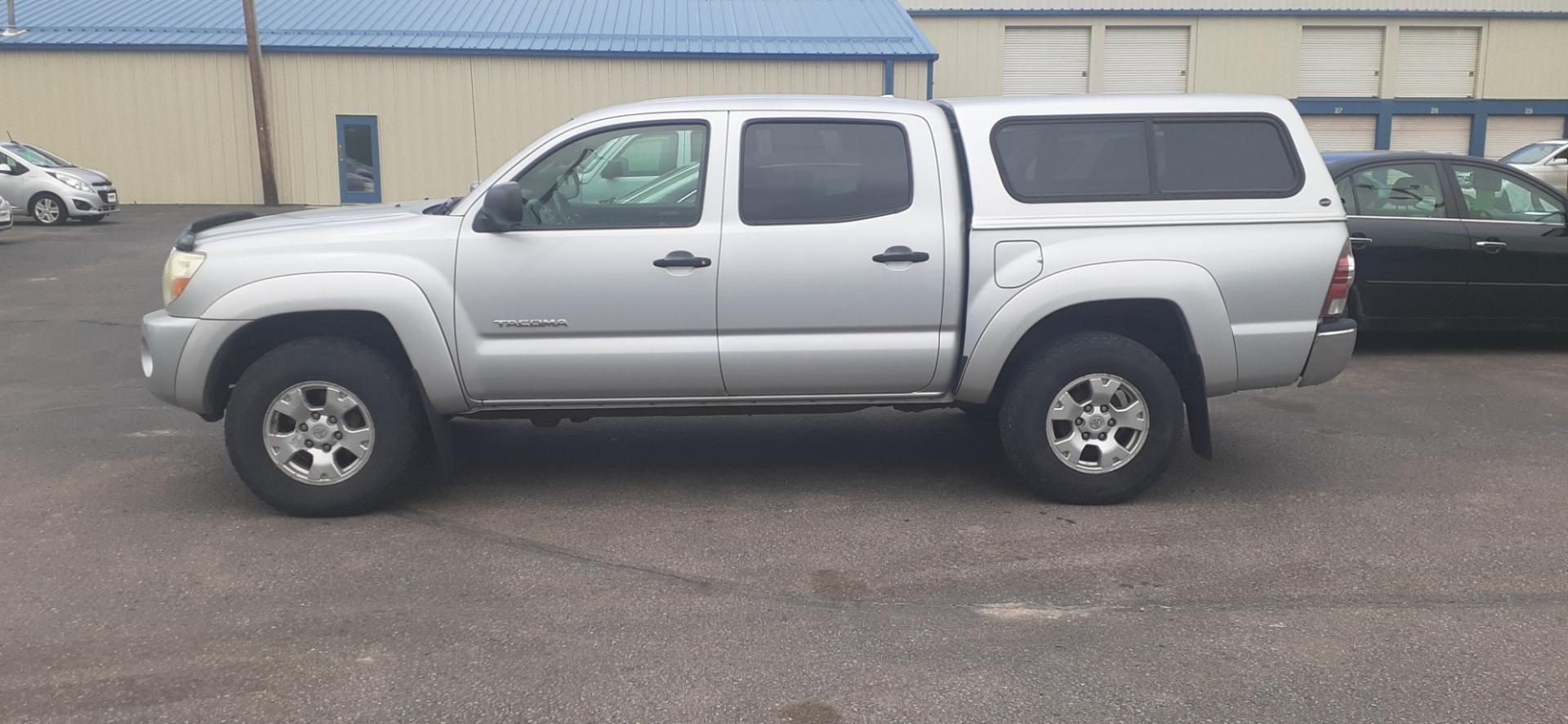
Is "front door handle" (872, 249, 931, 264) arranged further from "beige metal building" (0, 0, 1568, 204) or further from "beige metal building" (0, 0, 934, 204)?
"beige metal building" (0, 0, 934, 204)

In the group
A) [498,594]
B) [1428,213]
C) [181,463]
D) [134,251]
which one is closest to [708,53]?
[134,251]

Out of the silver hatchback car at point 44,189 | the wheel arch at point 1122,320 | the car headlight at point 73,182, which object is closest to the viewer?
the wheel arch at point 1122,320

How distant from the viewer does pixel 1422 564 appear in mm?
4945

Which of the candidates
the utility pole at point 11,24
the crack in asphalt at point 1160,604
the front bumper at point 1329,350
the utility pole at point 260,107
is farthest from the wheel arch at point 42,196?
the front bumper at point 1329,350

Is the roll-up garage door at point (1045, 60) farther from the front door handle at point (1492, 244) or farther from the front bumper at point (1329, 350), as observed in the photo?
the front bumper at point (1329, 350)

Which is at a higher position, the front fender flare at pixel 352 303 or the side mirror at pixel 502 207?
the side mirror at pixel 502 207

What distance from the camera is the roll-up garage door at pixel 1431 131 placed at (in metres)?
34.1

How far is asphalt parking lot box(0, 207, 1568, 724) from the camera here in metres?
3.78

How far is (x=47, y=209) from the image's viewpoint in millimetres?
21094

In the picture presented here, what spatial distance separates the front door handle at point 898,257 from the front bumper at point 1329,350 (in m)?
1.80

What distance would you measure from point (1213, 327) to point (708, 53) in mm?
22646

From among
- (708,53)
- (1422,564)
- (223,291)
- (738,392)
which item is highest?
(708,53)

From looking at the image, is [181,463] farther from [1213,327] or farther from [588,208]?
[1213,327]

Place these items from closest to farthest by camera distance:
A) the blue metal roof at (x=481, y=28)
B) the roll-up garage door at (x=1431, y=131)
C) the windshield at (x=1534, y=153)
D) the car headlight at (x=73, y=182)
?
the car headlight at (x=73, y=182), the windshield at (x=1534, y=153), the blue metal roof at (x=481, y=28), the roll-up garage door at (x=1431, y=131)
